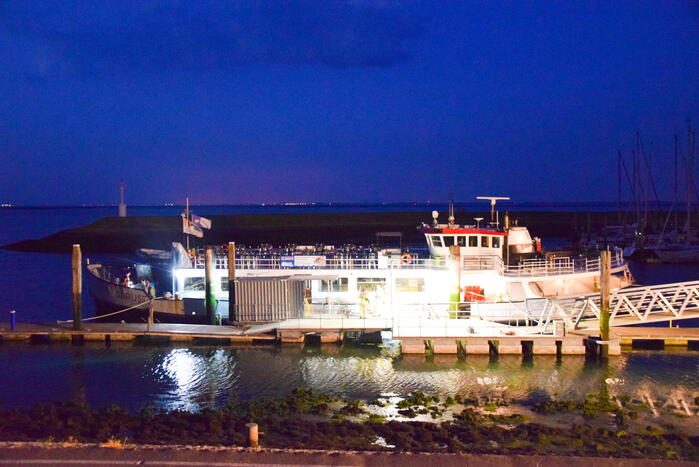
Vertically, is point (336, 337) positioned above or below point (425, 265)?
below

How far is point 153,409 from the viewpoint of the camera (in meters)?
18.6

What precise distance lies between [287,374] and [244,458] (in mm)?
10599

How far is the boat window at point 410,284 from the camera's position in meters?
27.8

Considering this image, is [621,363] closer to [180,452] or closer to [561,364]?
[561,364]

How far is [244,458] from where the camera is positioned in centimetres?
1161

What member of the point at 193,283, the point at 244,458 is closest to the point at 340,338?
the point at 193,283

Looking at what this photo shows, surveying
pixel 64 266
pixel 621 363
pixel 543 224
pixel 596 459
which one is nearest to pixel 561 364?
pixel 621 363

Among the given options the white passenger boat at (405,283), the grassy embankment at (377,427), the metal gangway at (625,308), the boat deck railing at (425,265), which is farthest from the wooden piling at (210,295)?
the metal gangway at (625,308)

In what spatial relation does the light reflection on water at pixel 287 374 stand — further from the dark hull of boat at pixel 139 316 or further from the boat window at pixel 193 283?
the boat window at pixel 193 283

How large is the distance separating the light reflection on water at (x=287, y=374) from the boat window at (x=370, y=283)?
3572 millimetres

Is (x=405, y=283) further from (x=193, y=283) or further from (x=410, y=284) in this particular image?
(x=193, y=283)

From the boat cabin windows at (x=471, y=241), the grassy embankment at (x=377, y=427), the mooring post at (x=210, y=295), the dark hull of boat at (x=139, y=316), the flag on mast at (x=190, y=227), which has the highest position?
the flag on mast at (x=190, y=227)

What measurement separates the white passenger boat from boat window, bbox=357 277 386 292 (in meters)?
0.05

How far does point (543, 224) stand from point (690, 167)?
46.9 m
